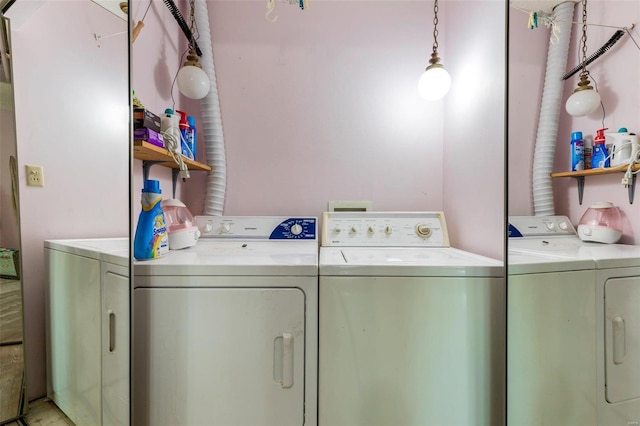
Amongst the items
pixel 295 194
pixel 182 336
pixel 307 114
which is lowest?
pixel 182 336

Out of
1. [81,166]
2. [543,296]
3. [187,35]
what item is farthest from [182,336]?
[187,35]

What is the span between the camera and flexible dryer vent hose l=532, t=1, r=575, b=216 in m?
0.77

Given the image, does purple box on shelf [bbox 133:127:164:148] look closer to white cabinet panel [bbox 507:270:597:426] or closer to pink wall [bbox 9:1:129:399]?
pink wall [bbox 9:1:129:399]

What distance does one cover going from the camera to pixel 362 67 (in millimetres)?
1693

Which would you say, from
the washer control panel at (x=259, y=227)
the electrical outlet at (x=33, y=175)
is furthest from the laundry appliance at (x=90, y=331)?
the washer control panel at (x=259, y=227)

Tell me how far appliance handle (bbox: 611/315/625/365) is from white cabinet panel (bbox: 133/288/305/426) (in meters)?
0.89

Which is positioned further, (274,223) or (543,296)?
(274,223)

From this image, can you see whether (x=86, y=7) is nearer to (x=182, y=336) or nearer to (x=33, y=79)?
(x=33, y=79)

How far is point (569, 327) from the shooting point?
2.60 feet

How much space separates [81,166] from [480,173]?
161 cm

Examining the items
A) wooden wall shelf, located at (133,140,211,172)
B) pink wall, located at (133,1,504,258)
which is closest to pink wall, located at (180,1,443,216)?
pink wall, located at (133,1,504,258)

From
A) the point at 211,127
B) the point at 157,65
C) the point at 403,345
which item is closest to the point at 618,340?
the point at 403,345

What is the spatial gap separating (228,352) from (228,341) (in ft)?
0.12

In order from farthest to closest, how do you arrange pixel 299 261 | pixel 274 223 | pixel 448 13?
pixel 448 13 < pixel 274 223 < pixel 299 261
